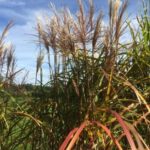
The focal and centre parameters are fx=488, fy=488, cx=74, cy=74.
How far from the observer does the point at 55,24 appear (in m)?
2.36

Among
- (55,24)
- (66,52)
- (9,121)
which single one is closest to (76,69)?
(66,52)

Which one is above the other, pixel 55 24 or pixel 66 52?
pixel 55 24

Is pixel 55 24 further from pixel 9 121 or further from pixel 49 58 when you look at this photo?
pixel 9 121

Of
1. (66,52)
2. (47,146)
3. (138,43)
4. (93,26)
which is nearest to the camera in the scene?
(93,26)

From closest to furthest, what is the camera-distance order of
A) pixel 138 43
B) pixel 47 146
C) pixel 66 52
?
pixel 66 52 < pixel 47 146 < pixel 138 43

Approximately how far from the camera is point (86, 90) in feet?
7.36

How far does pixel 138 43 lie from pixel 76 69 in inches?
19.6

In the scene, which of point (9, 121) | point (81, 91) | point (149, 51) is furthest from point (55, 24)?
point (9, 121)

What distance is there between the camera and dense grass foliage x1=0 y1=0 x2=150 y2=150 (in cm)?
212

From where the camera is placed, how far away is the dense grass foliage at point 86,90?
212 cm

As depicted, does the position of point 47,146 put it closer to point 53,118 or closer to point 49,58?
point 53,118

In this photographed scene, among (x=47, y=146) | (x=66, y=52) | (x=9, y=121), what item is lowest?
(x=47, y=146)

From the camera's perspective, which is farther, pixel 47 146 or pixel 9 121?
pixel 9 121

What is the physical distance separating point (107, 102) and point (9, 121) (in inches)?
30.5
